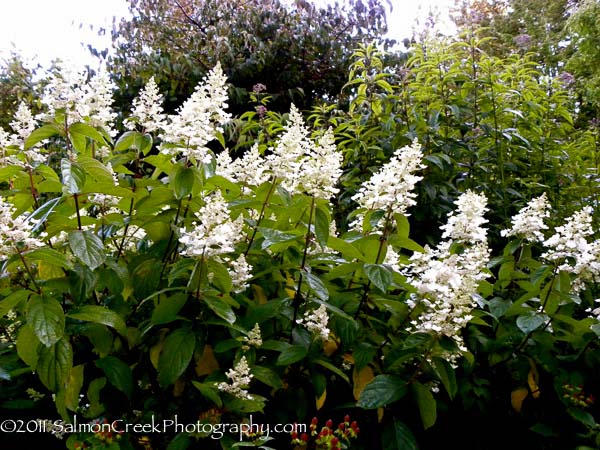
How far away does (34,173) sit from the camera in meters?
1.90

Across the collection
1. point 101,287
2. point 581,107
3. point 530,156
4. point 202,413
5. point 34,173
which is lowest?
point 202,413

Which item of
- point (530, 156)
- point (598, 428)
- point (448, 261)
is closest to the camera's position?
point (448, 261)

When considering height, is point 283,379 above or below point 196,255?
below

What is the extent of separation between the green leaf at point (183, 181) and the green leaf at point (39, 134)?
412 mm

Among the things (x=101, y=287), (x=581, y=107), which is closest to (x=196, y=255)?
(x=101, y=287)

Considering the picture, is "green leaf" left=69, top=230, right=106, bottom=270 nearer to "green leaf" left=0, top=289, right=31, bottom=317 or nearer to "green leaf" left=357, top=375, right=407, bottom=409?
"green leaf" left=0, top=289, right=31, bottom=317

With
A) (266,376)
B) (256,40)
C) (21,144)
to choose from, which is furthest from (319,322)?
(256,40)

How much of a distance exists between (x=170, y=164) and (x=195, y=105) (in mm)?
248

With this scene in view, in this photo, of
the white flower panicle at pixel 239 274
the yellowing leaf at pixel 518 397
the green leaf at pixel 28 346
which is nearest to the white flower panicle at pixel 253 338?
the white flower panicle at pixel 239 274

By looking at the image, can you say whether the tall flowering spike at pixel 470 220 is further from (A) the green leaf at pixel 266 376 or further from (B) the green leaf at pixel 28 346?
(B) the green leaf at pixel 28 346

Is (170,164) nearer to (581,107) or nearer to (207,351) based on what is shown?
(207,351)

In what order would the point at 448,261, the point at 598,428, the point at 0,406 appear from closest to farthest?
the point at 448,261 < the point at 0,406 < the point at 598,428

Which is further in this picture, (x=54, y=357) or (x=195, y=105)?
(x=195, y=105)

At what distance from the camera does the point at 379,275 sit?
5.62ft
